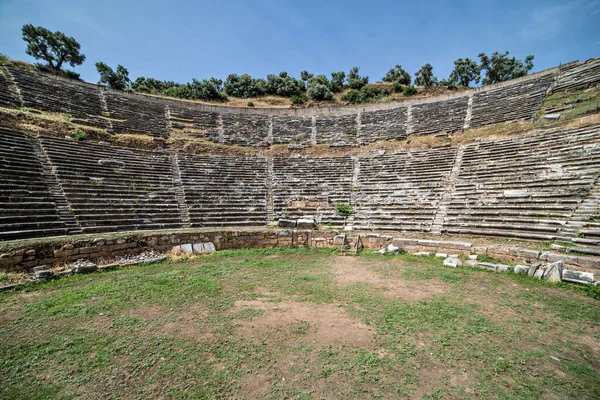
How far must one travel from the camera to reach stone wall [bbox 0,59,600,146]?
57.6 feet

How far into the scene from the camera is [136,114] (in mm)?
20828

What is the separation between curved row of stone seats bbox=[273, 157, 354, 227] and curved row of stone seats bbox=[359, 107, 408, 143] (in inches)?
166

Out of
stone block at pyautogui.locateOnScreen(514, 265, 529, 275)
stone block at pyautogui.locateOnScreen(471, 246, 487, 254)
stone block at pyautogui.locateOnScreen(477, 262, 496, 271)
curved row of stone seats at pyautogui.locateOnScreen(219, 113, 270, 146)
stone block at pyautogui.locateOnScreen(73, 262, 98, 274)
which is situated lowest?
stone block at pyautogui.locateOnScreen(73, 262, 98, 274)

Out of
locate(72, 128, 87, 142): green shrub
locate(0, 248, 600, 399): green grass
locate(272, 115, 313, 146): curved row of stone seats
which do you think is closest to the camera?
locate(0, 248, 600, 399): green grass

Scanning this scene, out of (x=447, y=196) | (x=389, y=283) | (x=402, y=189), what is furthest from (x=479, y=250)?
(x=402, y=189)

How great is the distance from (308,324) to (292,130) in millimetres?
20503

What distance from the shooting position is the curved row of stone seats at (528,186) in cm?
962

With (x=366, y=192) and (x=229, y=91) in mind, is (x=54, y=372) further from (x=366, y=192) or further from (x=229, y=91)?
(x=229, y=91)

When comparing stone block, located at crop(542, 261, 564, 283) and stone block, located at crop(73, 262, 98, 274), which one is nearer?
stone block, located at crop(542, 261, 564, 283)

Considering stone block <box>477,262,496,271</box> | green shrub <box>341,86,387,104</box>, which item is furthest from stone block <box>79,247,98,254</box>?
green shrub <box>341,86,387,104</box>

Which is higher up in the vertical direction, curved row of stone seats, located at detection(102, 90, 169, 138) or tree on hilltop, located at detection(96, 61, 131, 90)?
tree on hilltop, located at detection(96, 61, 131, 90)

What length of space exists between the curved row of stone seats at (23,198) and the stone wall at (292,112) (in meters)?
6.09

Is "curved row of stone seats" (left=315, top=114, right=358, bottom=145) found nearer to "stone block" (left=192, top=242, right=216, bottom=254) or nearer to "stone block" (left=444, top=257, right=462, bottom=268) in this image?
"stone block" (left=444, top=257, right=462, bottom=268)

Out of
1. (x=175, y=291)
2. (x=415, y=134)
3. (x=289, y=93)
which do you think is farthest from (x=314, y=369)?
(x=289, y=93)
